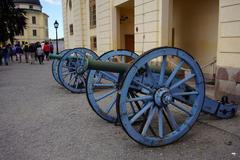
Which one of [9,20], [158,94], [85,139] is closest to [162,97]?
[158,94]

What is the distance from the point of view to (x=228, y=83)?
628cm

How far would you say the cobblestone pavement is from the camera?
3.90 metres

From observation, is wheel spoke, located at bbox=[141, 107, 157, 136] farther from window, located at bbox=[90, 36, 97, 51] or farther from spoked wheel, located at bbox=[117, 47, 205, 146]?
window, located at bbox=[90, 36, 97, 51]

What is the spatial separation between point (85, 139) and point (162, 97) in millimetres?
1419

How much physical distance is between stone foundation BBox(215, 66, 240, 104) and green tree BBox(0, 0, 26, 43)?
73.8 ft

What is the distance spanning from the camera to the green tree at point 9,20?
999 inches

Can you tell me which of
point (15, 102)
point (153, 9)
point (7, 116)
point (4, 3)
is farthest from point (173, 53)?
point (4, 3)

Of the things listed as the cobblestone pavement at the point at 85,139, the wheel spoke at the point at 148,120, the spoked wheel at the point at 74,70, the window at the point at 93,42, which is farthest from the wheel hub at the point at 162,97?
the window at the point at 93,42

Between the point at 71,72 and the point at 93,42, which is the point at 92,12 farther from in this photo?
the point at 71,72

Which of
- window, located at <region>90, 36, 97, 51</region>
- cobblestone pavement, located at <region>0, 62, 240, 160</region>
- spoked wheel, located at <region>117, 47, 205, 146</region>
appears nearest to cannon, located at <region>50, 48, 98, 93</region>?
cobblestone pavement, located at <region>0, 62, 240, 160</region>

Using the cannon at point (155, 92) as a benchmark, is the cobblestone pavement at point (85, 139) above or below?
below

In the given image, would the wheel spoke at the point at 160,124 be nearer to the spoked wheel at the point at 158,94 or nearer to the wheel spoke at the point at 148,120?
the spoked wheel at the point at 158,94

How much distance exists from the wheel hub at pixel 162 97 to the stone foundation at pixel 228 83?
2671 mm

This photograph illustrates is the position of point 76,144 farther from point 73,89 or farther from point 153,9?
point 153,9
